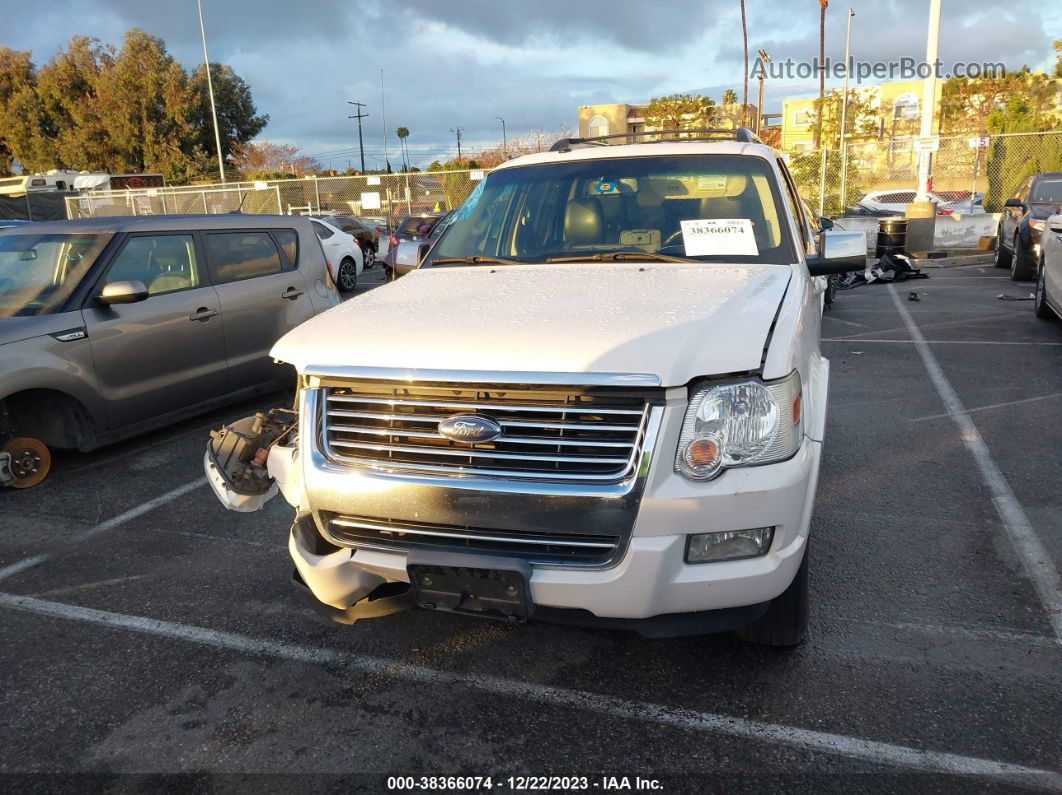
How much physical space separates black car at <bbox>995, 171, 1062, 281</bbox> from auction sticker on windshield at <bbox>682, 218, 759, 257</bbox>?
10.3 metres

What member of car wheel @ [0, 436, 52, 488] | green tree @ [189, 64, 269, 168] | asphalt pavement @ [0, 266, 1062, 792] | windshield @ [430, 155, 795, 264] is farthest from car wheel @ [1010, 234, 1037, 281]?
green tree @ [189, 64, 269, 168]

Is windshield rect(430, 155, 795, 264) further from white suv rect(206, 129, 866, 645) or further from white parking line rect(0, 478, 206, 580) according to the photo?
white parking line rect(0, 478, 206, 580)

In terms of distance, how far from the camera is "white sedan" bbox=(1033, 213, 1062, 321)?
8477mm

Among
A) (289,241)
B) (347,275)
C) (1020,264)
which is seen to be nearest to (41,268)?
(289,241)

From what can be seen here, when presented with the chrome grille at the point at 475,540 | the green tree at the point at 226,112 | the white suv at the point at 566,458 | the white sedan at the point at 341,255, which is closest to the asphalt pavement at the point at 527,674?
the white suv at the point at 566,458

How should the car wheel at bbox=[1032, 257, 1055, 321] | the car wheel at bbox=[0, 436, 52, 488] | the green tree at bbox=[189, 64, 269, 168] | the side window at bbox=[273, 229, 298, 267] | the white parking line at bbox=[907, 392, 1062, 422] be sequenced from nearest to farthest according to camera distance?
the car wheel at bbox=[0, 436, 52, 488] < the white parking line at bbox=[907, 392, 1062, 422] < the side window at bbox=[273, 229, 298, 267] < the car wheel at bbox=[1032, 257, 1055, 321] < the green tree at bbox=[189, 64, 269, 168]

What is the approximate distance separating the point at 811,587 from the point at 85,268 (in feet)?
17.0

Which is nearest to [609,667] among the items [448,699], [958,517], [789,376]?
[448,699]

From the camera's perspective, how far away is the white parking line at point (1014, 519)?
3445 mm

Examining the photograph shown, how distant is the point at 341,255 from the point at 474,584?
531 inches

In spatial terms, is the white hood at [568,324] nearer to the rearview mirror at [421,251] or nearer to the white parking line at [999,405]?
the rearview mirror at [421,251]

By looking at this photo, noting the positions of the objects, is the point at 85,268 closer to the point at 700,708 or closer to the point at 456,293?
Answer: the point at 456,293

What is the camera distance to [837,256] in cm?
401

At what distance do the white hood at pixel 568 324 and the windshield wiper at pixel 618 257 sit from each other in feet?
0.23
